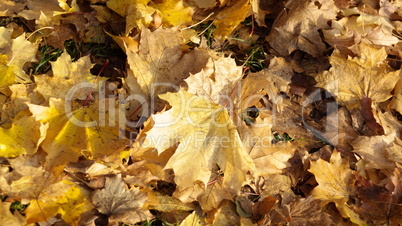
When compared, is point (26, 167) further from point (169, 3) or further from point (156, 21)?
point (169, 3)

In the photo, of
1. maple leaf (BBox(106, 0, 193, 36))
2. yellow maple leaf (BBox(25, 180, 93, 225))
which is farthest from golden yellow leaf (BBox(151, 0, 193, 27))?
yellow maple leaf (BBox(25, 180, 93, 225))

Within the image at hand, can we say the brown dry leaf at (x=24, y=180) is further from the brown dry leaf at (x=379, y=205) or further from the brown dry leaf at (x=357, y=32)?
the brown dry leaf at (x=357, y=32)

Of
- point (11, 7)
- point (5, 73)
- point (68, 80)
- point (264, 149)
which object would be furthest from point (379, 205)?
point (11, 7)

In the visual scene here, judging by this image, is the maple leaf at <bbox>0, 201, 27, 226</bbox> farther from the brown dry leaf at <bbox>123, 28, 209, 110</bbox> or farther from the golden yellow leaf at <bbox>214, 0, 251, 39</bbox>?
the golden yellow leaf at <bbox>214, 0, 251, 39</bbox>

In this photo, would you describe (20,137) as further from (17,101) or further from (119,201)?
(119,201)

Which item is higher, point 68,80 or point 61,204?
point 68,80

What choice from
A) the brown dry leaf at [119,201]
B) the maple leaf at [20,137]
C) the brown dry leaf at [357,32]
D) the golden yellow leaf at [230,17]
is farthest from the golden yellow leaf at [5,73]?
the brown dry leaf at [357,32]

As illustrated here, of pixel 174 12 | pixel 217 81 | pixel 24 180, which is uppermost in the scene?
pixel 174 12
